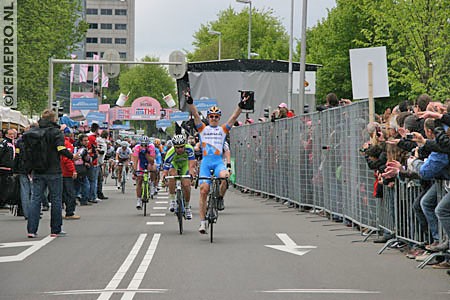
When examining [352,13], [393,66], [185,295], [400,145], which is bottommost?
[185,295]

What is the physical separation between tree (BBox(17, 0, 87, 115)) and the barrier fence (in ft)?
67.1

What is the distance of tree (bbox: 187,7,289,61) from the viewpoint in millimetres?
111500

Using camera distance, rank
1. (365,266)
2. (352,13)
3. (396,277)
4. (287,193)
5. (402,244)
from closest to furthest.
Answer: (396,277) < (365,266) < (402,244) < (287,193) < (352,13)

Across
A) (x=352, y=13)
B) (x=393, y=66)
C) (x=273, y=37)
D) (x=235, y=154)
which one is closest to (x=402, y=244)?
(x=235, y=154)

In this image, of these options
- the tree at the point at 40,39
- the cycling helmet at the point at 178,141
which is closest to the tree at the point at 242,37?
the tree at the point at 40,39

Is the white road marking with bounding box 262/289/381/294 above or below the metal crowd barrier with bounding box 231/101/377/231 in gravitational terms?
below

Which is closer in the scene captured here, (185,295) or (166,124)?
(185,295)

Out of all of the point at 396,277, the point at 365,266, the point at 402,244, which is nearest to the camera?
the point at 396,277

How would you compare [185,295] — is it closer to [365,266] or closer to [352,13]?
[365,266]

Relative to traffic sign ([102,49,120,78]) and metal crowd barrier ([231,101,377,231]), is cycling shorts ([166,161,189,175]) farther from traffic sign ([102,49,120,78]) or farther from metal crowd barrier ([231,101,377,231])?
traffic sign ([102,49,120,78])

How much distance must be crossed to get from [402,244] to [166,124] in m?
64.3

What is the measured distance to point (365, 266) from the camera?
40.9 feet

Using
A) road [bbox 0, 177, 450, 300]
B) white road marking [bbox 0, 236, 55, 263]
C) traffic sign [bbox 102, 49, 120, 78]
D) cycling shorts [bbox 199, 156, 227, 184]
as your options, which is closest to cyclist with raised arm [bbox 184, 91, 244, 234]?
cycling shorts [bbox 199, 156, 227, 184]

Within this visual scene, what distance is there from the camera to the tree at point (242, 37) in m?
112
